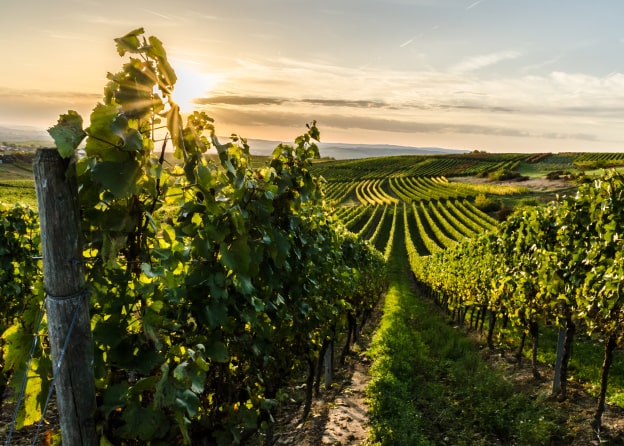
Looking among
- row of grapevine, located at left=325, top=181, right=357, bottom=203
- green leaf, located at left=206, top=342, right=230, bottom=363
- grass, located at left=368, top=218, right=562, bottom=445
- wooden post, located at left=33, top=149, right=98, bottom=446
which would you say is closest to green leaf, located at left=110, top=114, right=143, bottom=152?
wooden post, located at left=33, top=149, right=98, bottom=446

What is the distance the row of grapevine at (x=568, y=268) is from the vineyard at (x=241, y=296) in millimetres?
45

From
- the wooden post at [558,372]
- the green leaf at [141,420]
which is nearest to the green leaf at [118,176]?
the green leaf at [141,420]

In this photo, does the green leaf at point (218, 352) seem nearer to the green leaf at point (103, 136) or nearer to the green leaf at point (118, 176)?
the green leaf at point (118, 176)

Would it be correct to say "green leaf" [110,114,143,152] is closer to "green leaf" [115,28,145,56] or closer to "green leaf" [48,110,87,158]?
"green leaf" [48,110,87,158]

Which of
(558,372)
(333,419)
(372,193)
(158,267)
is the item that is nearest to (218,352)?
(158,267)

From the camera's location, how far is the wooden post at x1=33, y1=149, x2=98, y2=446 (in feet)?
5.05

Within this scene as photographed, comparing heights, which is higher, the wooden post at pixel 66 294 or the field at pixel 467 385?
the wooden post at pixel 66 294

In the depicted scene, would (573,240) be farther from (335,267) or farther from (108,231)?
(108,231)

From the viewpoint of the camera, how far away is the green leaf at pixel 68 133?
4.61 ft

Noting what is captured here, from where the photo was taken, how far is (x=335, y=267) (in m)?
8.38

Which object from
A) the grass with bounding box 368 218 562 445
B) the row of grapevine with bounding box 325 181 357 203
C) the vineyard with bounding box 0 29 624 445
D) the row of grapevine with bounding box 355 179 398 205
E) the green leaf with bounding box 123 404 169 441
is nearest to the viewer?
the vineyard with bounding box 0 29 624 445

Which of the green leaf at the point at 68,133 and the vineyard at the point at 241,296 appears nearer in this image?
the green leaf at the point at 68,133

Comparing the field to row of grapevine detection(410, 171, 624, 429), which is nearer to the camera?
row of grapevine detection(410, 171, 624, 429)

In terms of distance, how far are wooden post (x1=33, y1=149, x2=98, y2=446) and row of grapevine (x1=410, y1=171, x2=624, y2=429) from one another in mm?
7397
